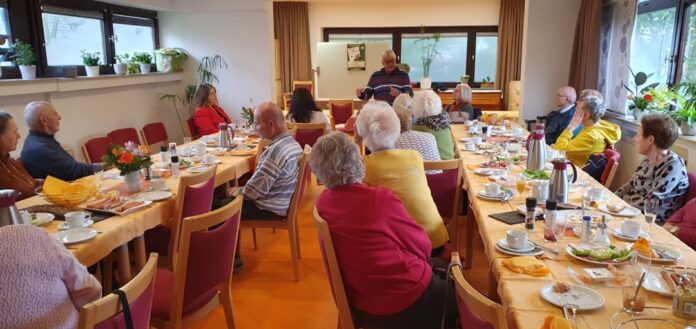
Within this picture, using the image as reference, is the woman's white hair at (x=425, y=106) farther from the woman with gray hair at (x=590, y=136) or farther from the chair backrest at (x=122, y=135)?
the chair backrest at (x=122, y=135)

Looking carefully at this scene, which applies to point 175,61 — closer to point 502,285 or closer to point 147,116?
point 147,116

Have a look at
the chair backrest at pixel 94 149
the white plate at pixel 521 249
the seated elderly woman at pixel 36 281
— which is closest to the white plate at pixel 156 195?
the seated elderly woman at pixel 36 281

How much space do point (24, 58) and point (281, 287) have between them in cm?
310

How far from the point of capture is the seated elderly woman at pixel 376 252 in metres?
1.88

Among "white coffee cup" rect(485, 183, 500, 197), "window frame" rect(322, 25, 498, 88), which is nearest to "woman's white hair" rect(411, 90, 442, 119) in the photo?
"white coffee cup" rect(485, 183, 500, 197)

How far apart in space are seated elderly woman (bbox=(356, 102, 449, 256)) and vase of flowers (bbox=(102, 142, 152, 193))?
128cm

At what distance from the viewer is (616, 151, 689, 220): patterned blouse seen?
9.23 feet

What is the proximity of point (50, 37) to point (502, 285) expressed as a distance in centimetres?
501

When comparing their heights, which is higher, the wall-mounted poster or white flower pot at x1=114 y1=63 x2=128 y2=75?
the wall-mounted poster

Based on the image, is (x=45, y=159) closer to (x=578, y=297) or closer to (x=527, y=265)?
(x=527, y=265)

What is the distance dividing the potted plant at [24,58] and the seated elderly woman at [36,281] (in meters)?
3.65

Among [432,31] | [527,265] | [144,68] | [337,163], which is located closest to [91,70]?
[144,68]

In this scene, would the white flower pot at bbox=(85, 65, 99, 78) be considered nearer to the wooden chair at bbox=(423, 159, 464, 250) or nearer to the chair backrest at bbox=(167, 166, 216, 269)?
the chair backrest at bbox=(167, 166, 216, 269)

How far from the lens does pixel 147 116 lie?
6.43 m
